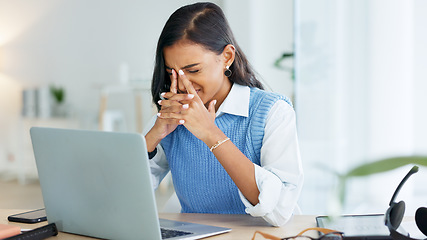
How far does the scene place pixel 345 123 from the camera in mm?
2449

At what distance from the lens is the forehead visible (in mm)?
1303

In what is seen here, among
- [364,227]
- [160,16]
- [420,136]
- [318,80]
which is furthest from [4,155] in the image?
[364,227]

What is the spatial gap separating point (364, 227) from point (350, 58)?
162cm

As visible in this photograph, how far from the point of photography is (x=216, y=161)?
137 centimetres

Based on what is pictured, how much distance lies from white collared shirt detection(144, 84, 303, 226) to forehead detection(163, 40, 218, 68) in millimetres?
145

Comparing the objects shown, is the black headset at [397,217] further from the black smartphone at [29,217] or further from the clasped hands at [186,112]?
the black smartphone at [29,217]

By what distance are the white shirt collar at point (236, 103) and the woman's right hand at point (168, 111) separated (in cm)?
14

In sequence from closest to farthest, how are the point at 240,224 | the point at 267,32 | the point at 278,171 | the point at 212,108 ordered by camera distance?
1. the point at 240,224
2. the point at 278,171
3. the point at 212,108
4. the point at 267,32

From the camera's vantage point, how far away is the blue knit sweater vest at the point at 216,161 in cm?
135

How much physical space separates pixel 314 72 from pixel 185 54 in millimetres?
1390

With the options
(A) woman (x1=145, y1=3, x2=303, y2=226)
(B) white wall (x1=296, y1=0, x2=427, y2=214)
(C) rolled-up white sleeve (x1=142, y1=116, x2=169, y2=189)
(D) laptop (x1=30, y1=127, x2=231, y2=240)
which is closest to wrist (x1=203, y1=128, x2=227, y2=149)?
(A) woman (x1=145, y1=3, x2=303, y2=226)

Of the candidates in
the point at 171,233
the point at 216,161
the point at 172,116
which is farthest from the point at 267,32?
the point at 171,233

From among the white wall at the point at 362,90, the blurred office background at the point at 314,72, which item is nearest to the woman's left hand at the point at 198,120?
the blurred office background at the point at 314,72

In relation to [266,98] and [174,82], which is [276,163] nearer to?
[266,98]
